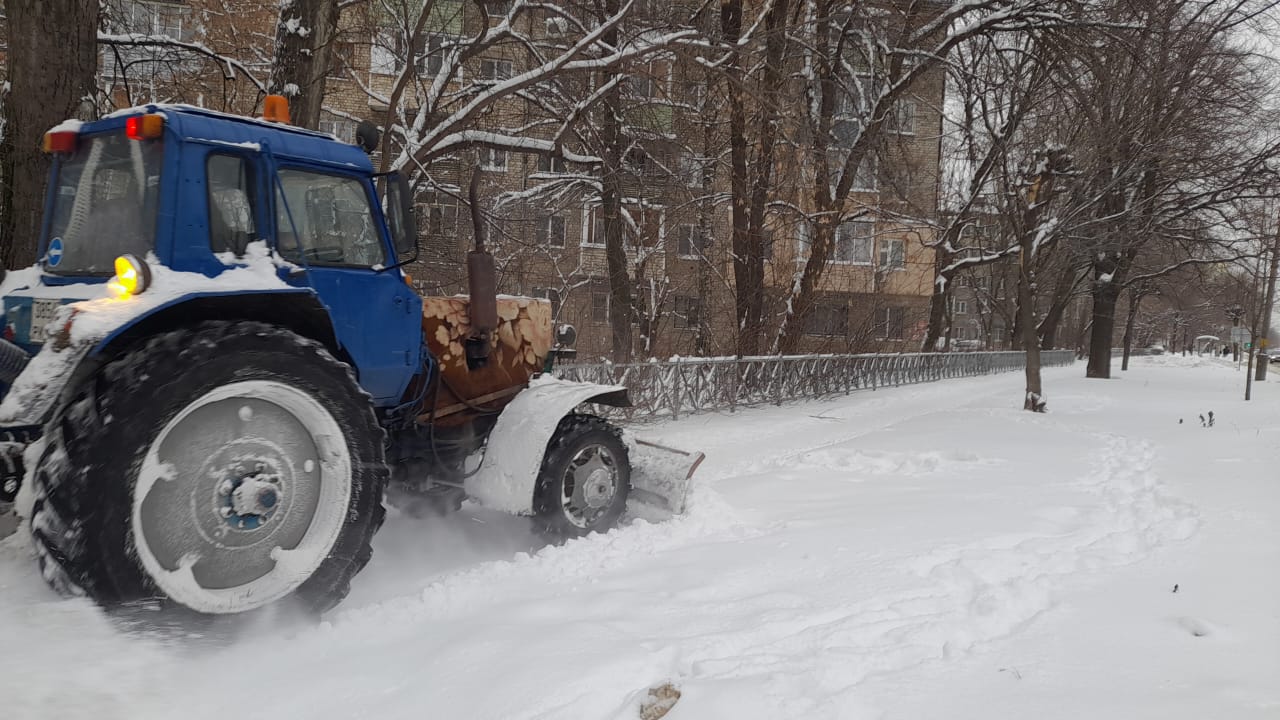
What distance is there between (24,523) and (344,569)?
1.09 m

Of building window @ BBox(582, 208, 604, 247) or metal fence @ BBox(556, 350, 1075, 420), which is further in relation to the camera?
building window @ BBox(582, 208, 604, 247)

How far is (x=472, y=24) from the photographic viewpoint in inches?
502

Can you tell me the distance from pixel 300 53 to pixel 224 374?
225 inches

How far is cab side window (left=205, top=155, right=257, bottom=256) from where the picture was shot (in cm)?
327

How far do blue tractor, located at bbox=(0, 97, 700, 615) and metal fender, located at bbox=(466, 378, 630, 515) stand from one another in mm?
15

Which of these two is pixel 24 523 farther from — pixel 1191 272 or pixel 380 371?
pixel 1191 272

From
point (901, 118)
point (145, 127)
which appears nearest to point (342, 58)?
point (145, 127)

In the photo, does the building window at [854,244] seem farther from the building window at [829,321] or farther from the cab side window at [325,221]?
the cab side window at [325,221]

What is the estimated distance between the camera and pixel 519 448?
430cm

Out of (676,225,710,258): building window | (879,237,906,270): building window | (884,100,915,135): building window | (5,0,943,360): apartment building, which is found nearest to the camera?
(5,0,943,360): apartment building

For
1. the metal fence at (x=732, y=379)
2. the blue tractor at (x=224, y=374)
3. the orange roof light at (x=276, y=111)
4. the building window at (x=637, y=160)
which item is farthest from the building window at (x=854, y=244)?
the orange roof light at (x=276, y=111)

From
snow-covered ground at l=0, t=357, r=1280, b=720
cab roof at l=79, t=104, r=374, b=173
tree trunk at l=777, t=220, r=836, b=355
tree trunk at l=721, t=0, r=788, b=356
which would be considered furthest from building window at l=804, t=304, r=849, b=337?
cab roof at l=79, t=104, r=374, b=173

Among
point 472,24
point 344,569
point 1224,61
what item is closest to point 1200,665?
point 344,569

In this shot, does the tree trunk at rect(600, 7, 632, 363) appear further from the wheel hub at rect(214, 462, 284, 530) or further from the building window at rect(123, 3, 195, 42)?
the wheel hub at rect(214, 462, 284, 530)
